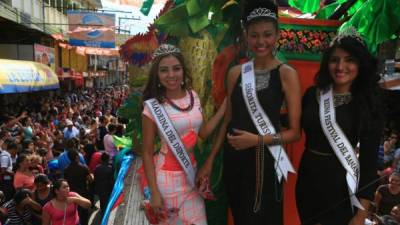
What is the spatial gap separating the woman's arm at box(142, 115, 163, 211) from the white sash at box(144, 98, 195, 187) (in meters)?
0.06

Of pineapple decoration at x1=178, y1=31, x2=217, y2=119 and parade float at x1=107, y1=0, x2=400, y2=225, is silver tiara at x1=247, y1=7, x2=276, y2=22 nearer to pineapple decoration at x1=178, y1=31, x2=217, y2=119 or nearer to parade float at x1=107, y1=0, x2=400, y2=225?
parade float at x1=107, y1=0, x2=400, y2=225

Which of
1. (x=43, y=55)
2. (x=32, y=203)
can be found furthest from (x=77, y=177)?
(x=43, y=55)

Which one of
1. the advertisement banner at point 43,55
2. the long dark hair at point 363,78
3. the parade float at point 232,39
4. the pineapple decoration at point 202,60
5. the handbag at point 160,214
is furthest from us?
the advertisement banner at point 43,55

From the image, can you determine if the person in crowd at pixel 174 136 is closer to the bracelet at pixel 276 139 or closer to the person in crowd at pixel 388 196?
the bracelet at pixel 276 139

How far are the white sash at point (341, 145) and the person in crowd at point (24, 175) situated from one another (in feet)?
15.1

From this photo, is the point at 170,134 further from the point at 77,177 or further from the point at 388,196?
the point at 77,177

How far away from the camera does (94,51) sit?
2431cm

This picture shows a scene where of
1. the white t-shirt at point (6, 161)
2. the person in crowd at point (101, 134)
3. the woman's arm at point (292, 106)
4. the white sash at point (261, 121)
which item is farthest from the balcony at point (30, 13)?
the woman's arm at point (292, 106)

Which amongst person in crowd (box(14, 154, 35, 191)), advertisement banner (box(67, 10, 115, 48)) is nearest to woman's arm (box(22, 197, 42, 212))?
person in crowd (box(14, 154, 35, 191))

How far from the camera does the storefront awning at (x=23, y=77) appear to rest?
39.7 ft

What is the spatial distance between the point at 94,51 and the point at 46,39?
2663 millimetres

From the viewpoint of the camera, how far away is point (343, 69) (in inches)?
79.0

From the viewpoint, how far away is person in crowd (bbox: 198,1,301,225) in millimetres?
2051

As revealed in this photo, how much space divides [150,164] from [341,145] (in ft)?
3.12
